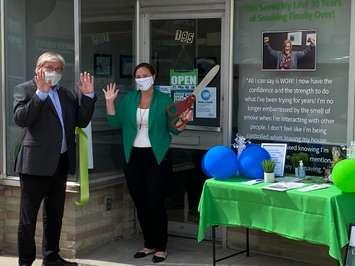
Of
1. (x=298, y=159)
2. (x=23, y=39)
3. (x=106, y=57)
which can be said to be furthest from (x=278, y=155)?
(x=23, y=39)

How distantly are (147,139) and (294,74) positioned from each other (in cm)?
137

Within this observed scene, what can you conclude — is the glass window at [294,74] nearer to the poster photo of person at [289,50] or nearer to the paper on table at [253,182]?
the poster photo of person at [289,50]

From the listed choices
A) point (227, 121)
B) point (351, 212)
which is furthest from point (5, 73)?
point (351, 212)

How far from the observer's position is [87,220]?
5727 millimetres

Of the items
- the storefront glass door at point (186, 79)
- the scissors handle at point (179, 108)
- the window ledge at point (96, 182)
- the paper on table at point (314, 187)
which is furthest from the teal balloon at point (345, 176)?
the window ledge at point (96, 182)

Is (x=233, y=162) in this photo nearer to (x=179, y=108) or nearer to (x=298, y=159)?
(x=298, y=159)

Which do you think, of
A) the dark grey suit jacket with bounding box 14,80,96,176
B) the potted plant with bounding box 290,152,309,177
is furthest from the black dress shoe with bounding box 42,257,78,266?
the potted plant with bounding box 290,152,309,177

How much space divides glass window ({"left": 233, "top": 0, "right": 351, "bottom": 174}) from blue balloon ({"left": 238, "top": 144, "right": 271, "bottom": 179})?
57 cm

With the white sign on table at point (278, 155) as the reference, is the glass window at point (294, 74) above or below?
above

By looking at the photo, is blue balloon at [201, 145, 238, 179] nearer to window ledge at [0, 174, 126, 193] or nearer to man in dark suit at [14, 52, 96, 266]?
man in dark suit at [14, 52, 96, 266]

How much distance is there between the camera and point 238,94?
5.72 metres

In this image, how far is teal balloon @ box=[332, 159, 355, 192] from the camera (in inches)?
168

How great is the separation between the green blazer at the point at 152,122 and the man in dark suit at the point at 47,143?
468 millimetres

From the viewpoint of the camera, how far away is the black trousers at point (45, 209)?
4.93 m
